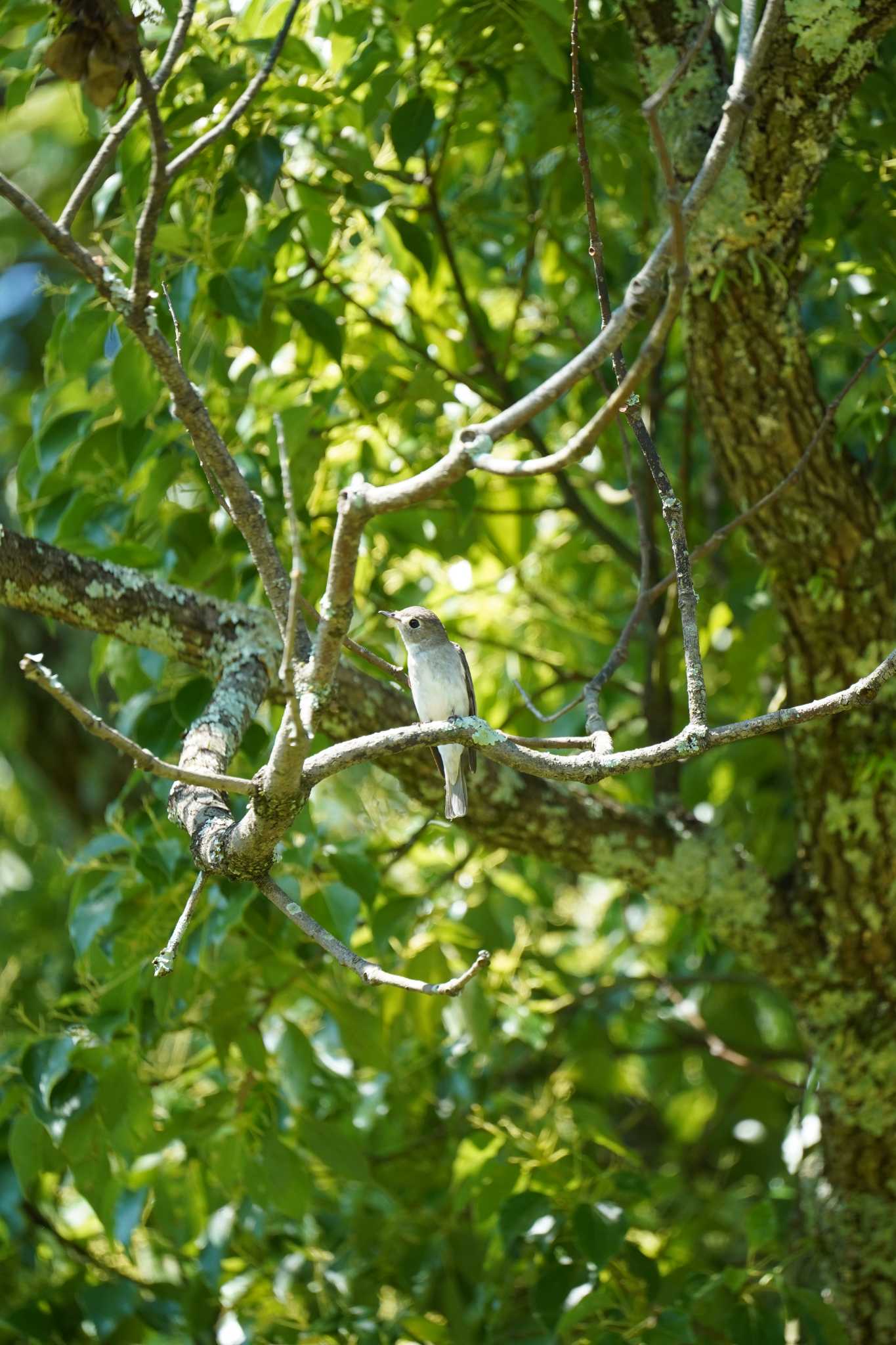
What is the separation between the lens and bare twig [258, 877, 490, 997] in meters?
1.51

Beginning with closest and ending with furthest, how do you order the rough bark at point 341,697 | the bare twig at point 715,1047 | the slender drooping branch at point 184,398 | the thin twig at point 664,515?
the slender drooping branch at point 184,398
the thin twig at point 664,515
the rough bark at point 341,697
the bare twig at point 715,1047

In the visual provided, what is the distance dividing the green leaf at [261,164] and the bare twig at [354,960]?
165cm

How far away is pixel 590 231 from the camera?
6.32ft

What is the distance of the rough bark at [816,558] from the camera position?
2816mm

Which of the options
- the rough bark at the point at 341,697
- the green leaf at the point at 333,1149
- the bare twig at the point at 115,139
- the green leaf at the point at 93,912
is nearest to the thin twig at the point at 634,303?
the bare twig at the point at 115,139

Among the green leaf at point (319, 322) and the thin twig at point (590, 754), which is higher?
the green leaf at point (319, 322)

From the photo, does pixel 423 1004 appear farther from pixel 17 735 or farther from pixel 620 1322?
pixel 17 735

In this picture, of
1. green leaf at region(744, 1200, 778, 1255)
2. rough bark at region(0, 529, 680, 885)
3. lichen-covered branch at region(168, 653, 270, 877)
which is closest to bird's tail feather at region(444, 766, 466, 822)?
rough bark at region(0, 529, 680, 885)

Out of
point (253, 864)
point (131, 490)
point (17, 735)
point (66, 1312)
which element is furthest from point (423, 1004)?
point (17, 735)

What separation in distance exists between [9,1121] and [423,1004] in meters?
1.12

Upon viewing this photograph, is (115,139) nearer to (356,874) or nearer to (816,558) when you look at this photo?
(356,874)

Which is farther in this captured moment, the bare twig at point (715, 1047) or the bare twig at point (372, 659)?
the bare twig at point (715, 1047)

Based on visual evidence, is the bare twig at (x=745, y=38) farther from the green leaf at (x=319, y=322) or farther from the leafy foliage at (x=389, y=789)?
the green leaf at (x=319, y=322)

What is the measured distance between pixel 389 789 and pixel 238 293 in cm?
194
